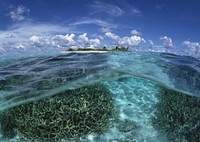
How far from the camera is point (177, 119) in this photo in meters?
6.59

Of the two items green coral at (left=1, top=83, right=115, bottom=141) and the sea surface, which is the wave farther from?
green coral at (left=1, top=83, right=115, bottom=141)

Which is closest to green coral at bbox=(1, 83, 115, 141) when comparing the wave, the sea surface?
the sea surface

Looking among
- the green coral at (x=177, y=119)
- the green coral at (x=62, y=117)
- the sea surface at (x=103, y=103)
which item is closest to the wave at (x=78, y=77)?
the sea surface at (x=103, y=103)

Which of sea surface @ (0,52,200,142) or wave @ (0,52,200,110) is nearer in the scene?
sea surface @ (0,52,200,142)

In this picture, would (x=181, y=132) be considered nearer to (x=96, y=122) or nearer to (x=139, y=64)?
(x=96, y=122)

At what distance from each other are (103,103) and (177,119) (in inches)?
85.8

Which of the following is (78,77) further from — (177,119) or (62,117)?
(177,119)

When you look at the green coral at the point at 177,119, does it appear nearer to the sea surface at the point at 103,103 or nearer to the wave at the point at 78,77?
the sea surface at the point at 103,103

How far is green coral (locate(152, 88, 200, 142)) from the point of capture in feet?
21.0

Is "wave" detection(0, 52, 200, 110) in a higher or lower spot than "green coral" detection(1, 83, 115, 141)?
higher

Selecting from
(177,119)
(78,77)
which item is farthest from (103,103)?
(177,119)

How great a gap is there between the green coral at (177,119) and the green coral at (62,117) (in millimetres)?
1439

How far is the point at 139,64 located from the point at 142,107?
9.27 ft

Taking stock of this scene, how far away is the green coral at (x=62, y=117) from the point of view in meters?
6.05
